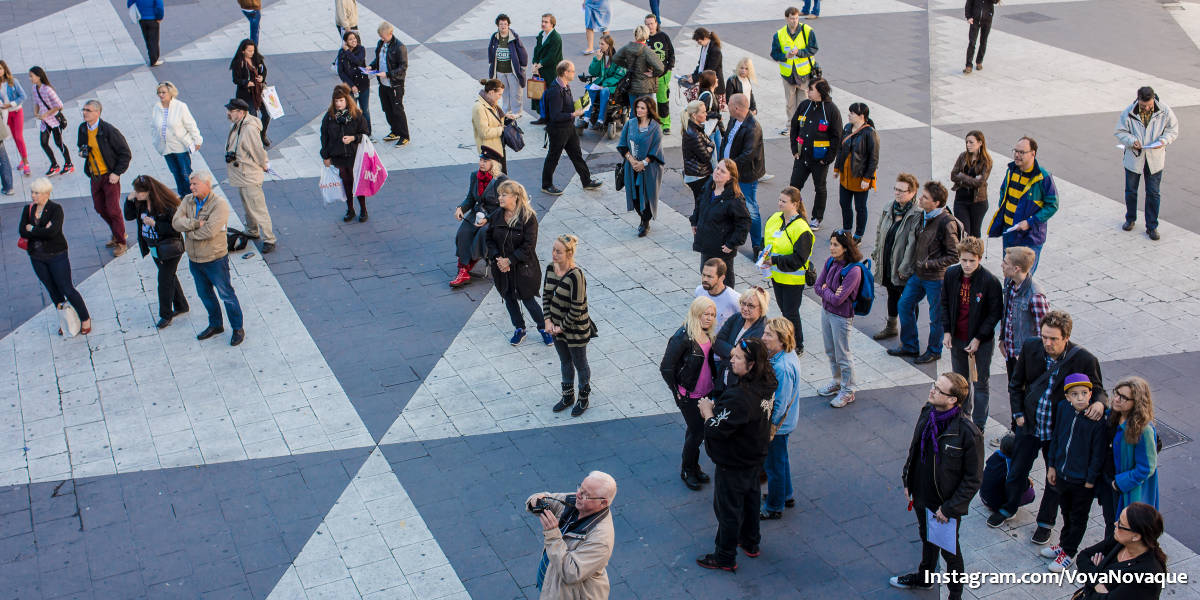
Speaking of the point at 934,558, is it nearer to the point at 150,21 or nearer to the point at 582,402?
the point at 582,402

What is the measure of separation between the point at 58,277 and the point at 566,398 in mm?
5249

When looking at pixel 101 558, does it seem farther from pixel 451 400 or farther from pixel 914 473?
pixel 914 473

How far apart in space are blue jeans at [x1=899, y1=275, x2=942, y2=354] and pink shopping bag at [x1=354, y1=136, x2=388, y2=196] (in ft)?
21.2

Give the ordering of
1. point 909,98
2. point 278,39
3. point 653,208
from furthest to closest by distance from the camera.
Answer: point 278,39
point 909,98
point 653,208

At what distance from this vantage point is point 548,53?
1622 centimetres

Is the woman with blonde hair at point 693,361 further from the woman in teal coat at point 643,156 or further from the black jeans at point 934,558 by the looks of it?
the woman in teal coat at point 643,156

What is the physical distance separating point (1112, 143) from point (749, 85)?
17.7 ft

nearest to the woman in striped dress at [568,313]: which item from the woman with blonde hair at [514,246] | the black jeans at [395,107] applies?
the woman with blonde hair at [514,246]

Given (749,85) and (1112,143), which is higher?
(749,85)

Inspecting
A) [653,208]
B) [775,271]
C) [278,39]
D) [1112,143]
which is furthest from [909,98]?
[278,39]

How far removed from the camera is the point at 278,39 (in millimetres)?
20875

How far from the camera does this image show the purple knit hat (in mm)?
6836

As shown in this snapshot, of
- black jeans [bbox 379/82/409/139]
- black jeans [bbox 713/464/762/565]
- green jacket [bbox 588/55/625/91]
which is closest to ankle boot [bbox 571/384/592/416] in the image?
black jeans [bbox 713/464/762/565]

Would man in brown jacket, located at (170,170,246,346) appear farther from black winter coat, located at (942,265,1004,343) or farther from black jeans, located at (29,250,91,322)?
black winter coat, located at (942,265,1004,343)
